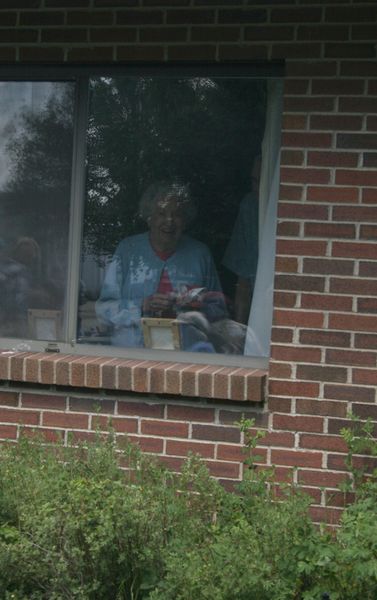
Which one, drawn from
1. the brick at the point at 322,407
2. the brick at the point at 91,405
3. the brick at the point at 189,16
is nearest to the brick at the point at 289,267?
the brick at the point at 322,407

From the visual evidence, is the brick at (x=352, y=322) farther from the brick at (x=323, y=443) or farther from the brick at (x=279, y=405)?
the brick at (x=323, y=443)

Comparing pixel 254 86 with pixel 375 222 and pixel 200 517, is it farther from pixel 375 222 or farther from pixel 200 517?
pixel 200 517

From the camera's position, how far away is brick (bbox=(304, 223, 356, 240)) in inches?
217

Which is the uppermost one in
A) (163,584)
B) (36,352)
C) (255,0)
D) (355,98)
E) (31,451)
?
(255,0)

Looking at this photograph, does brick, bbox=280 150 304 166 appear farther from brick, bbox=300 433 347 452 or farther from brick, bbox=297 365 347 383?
brick, bbox=300 433 347 452

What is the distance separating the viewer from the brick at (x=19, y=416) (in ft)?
19.7

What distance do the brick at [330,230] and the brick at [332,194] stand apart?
128 millimetres

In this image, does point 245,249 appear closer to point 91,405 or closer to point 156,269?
point 156,269

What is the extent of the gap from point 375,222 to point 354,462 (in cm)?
121

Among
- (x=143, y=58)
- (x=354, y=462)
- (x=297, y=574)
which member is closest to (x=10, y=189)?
(x=143, y=58)

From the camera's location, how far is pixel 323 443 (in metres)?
5.53

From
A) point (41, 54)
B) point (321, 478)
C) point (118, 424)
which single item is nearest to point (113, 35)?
point (41, 54)

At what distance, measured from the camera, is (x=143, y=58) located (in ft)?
19.4

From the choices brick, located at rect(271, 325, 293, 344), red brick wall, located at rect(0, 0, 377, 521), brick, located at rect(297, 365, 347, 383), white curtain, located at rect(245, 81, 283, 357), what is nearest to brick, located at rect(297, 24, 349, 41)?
red brick wall, located at rect(0, 0, 377, 521)
